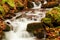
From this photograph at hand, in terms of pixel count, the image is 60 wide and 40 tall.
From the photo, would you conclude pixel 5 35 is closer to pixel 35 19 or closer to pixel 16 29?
pixel 16 29

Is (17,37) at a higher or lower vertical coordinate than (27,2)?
lower

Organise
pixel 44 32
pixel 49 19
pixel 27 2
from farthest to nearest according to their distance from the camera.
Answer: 1. pixel 27 2
2. pixel 49 19
3. pixel 44 32

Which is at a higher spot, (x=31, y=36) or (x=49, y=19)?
(x=49, y=19)

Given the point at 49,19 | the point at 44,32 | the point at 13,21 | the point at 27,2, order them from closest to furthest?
the point at 44,32 → the point at 49,19 → the point at 13,21 → the point at 27,2

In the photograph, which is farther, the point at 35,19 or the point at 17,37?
the point at 35,19

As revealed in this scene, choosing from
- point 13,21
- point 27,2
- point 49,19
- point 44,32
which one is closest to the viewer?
point 44,32

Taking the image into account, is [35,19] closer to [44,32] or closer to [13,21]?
[13,21]

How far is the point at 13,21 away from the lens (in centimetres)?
1325

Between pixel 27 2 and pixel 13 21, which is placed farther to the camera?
pixel 27 2

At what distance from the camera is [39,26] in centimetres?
1147

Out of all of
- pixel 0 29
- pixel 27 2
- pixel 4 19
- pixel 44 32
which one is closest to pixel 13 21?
pixel 4 19

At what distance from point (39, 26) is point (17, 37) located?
1489 millimetres

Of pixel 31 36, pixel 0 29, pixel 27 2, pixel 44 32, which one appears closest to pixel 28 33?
pixel 31 36

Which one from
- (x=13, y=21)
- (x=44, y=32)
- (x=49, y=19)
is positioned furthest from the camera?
(x=13, y=21)
